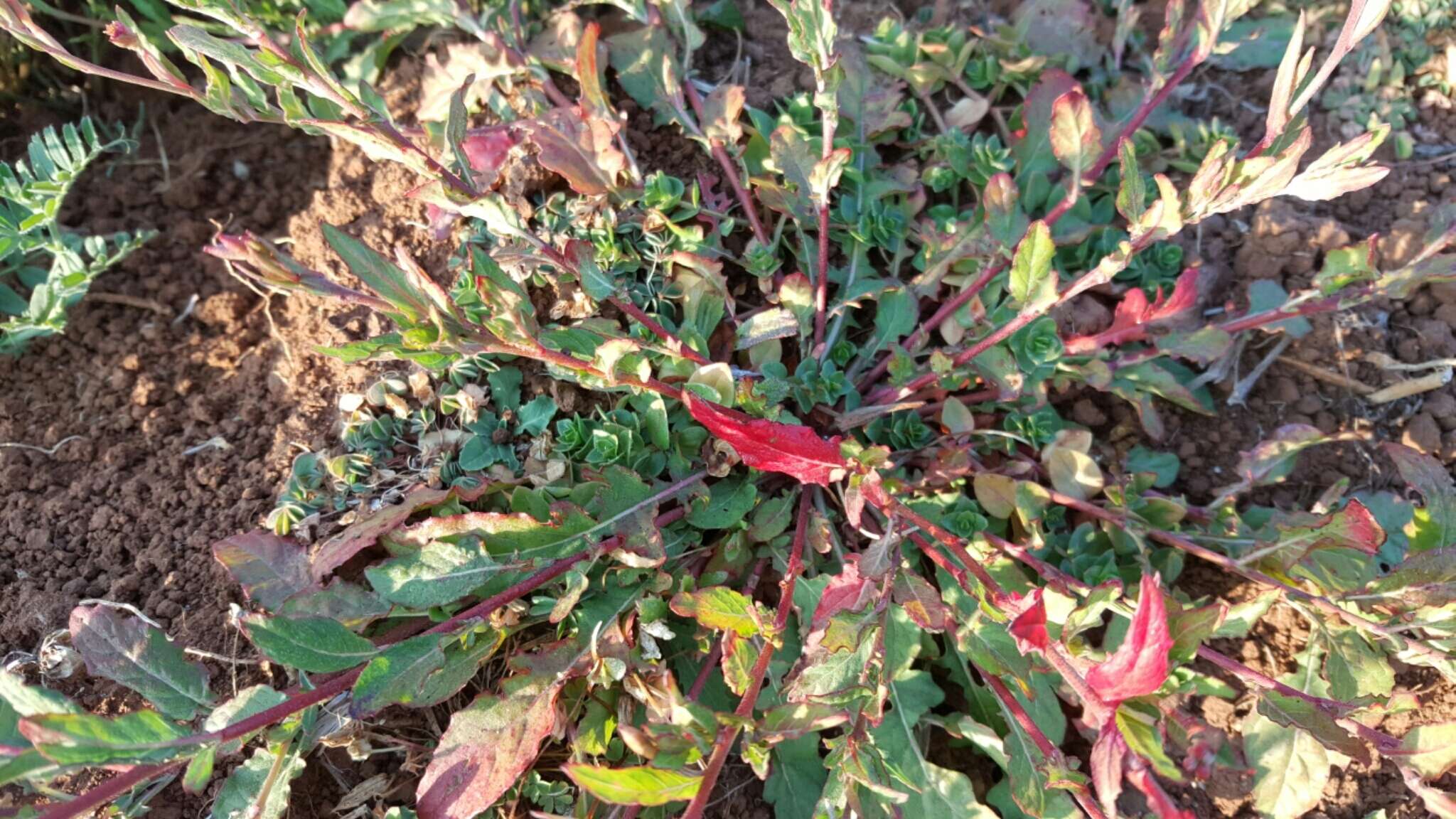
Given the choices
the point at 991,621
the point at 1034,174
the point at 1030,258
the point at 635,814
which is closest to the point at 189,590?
the point at 635,814

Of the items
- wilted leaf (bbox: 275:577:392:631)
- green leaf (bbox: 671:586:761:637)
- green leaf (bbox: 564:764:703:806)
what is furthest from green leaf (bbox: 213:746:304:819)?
green leaf (bbox: 671:586:761:637)

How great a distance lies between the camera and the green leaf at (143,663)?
1.60 m

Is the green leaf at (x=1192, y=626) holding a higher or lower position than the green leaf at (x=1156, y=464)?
higher

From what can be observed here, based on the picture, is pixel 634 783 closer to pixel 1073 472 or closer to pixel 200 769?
pixel 200 769

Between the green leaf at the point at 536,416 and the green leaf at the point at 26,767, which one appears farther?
the green leaf at the point at 536,416

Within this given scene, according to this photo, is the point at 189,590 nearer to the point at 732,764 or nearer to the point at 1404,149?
the point at 732,764

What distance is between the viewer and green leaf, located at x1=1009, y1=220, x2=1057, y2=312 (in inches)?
66.9

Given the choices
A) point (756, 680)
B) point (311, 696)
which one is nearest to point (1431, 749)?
point (756, 680)

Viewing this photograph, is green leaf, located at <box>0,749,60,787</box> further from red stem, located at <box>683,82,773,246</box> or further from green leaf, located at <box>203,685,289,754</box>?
red stem, located at <box>683,82,773,246</box>

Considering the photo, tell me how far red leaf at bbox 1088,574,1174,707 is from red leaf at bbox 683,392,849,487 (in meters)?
0.62

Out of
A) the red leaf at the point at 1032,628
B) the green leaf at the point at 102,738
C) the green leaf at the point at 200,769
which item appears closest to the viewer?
the green leaf at the point at 102,738

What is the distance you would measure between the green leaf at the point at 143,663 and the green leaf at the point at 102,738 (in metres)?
0.24

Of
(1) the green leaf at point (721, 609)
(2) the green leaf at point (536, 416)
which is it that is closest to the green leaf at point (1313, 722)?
(1) the green leaf at point (721, 609)

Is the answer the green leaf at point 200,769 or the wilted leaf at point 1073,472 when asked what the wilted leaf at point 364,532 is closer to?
the green leaf at point 200,769
